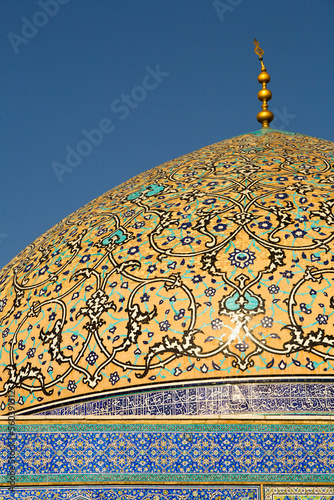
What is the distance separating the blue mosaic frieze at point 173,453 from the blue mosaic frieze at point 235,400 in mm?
94

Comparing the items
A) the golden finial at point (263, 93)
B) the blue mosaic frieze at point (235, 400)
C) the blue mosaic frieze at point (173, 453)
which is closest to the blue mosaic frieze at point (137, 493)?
the blue mosaic frieze at point (173, 453)

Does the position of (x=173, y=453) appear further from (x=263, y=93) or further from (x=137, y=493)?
(x=263, y=93)

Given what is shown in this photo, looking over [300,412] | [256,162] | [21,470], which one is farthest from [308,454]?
[256,162]

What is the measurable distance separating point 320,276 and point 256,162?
Result: 1.05 metres

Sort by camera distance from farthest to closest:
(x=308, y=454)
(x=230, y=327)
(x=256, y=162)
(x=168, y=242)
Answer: (x=256, y=162) < (x=168, y=242) < (x=230, y=327) < (x=308, y=454)

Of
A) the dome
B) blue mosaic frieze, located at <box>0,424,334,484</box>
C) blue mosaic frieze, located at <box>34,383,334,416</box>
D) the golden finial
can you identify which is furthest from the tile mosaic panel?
the golden finial

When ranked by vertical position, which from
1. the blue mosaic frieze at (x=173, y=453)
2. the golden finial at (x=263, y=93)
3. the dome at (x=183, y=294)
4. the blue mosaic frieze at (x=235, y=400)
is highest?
the golden finial at (x=263, y=93)

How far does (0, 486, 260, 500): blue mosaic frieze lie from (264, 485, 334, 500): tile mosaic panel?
0.20 ft

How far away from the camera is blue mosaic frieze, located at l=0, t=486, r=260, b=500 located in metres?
3.13

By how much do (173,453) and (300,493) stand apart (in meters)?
0.53

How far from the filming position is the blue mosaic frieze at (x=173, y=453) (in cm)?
314

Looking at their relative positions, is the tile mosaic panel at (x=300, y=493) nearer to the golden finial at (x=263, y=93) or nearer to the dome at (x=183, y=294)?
the dome at (x=183, y=294)

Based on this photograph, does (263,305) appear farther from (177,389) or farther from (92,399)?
(92,399)

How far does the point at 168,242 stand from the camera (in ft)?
12.3
